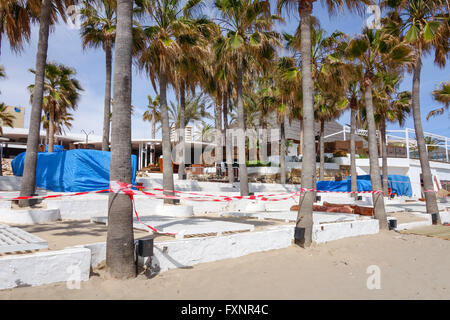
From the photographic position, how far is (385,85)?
63.9ft

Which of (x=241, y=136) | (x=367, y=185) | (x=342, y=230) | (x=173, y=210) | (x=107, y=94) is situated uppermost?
(x=107, y=94)

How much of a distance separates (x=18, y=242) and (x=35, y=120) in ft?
20.0

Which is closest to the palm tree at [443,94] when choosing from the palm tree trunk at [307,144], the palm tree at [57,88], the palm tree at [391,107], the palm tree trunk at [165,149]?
the palm tree at [391,107]

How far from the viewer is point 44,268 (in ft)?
14.4

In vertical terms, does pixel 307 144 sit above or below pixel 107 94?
below

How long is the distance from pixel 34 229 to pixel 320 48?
1559 centimetres

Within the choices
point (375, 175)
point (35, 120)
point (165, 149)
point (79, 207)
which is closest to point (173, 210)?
point (165, 149)

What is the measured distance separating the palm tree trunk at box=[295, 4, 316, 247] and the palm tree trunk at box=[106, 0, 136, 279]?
15.2 ft

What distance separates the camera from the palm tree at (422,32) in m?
12.0

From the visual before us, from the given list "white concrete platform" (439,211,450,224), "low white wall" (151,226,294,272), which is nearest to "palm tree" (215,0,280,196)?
"low white wall" (151,226,294,272)

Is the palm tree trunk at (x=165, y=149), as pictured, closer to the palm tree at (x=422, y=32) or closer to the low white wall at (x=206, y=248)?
the low white wall at (x=206, y=248)

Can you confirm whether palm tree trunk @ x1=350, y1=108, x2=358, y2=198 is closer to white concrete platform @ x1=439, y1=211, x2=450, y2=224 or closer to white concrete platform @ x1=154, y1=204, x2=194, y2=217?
white concrete platform @ x1=439, y1=211, x2=450, y2=224

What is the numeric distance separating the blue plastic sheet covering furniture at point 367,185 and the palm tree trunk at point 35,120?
64.4 ft

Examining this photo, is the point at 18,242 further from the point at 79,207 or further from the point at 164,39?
the point at 164,39
